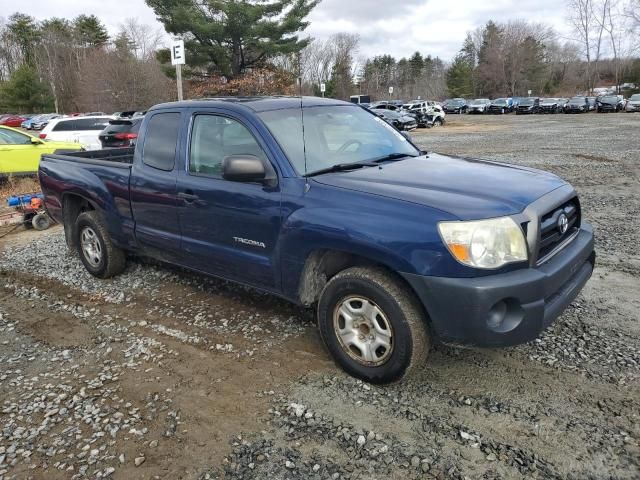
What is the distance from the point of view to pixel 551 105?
152ft

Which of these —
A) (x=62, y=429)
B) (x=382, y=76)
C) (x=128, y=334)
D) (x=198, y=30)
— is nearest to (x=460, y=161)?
(x=128, y=334)

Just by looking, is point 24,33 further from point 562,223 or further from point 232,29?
point 562,223

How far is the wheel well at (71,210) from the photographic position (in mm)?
5758

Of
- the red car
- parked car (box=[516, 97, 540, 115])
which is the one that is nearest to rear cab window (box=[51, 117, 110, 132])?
the red car

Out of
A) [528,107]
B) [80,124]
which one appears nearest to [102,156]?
[80,124]

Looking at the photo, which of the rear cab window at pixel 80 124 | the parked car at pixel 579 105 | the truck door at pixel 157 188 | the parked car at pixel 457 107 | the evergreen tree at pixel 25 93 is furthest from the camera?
the evergreen tree at pixel 25 93

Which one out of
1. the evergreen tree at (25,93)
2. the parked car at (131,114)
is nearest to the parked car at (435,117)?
the parked car at (131,114)

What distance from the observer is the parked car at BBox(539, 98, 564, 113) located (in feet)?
152

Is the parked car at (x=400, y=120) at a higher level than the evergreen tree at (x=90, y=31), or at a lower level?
lower

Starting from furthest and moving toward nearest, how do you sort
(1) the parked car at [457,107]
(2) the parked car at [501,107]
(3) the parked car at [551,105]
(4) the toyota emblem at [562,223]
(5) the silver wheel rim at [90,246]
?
(1) the parked car at [457,107]
(2) the parked car at [501,107]
(3) the parked car at [551,105]
(5) the silver wheel rim at [90,246]
(4) the toyota emblem at [562,223]

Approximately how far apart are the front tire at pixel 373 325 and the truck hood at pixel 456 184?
53 cm

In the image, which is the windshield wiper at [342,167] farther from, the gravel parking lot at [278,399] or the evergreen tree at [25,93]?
the evergreen tree at [25,93]

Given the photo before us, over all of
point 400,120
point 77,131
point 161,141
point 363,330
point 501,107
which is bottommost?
point 363,330

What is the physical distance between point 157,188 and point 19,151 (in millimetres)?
8928
